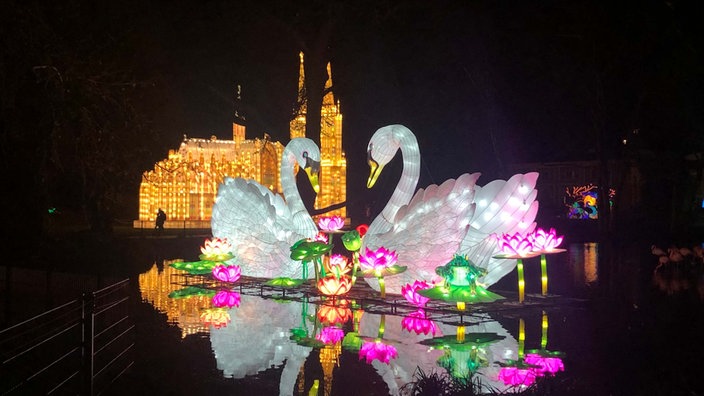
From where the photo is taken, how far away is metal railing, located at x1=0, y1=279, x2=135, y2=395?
780 centimetres

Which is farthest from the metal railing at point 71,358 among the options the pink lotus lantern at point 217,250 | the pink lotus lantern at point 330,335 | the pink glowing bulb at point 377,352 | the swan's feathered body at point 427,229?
the pink lotus lantern at point 217,250

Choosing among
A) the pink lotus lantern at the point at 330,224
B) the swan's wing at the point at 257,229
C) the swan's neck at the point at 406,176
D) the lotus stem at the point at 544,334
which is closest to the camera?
the lotus stem at the point at 544,334

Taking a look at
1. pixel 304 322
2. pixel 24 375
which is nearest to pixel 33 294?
pixel 304 322

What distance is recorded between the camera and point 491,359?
31.7 ft

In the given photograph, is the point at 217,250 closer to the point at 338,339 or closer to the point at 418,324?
the point at 418,324

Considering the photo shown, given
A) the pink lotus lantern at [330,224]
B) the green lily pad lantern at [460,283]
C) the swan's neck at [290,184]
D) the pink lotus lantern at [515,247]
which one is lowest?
the green lily pad lantern at [460,283]

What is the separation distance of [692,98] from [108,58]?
25.1 meters

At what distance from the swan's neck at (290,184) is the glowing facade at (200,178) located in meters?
25.9

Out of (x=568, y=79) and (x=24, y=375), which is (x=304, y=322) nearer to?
(x=24, y=375)

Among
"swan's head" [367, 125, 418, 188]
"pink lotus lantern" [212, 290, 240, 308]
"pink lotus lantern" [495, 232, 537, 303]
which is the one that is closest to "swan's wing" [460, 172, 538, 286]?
"pink lotus lantern" [495, 232, 537, 303]

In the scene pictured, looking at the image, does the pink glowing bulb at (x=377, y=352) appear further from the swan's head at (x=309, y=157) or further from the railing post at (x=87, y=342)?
the swan's head at (x=309, y=157)

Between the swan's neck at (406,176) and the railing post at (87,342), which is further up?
the swan's neck at (406,176)

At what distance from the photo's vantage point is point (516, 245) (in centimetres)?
1362

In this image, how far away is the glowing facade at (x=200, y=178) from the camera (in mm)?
44969
